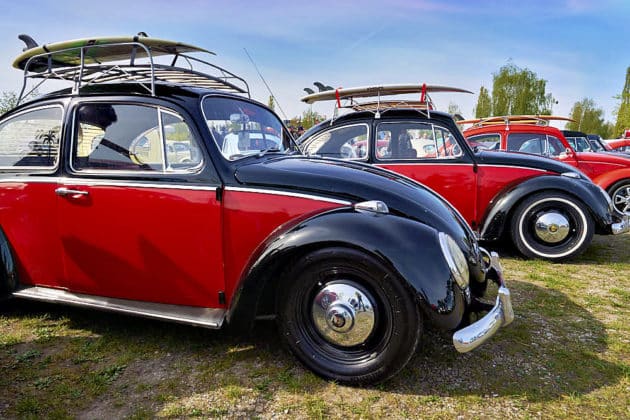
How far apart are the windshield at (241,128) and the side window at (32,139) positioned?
1.26 meters

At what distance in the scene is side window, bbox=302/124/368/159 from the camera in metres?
5.72

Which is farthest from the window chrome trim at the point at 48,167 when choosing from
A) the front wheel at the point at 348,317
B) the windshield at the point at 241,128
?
the front wheel at the point at 348,317

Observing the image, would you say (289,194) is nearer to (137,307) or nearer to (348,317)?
(348,317)

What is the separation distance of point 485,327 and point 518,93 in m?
46.8

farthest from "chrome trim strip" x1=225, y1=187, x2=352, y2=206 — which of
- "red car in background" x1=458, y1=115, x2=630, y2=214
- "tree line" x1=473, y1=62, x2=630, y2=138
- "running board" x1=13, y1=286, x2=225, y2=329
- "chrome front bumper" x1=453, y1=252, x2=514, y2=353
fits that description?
"tree line" x1=473, y1=62, x2=630, y2=138

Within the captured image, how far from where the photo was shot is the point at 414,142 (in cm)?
566

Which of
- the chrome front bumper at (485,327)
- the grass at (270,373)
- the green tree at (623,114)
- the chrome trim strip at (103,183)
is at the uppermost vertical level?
the green tree at (623,114)

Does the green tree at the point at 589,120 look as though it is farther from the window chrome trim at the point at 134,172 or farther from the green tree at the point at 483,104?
the window chrome trim at the point at 134,172

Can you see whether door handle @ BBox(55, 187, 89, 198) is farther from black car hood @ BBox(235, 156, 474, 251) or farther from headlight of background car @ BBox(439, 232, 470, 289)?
headlight of background car @ BBox(439, 232, 470, 289)

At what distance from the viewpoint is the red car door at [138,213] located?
2.84 meters

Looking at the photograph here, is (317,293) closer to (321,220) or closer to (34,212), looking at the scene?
(321,220)

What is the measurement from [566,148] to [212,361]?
317 inches

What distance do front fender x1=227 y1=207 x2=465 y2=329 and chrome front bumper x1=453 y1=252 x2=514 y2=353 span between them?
89mm

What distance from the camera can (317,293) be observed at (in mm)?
2602
